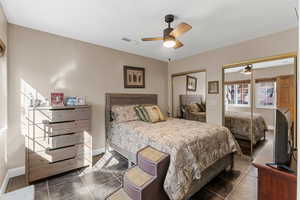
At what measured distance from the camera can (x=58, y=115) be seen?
2.28 metres

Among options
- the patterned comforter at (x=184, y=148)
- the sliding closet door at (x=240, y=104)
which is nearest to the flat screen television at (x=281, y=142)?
the patterned comforter at (x=184, y=148)

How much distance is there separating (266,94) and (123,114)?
3.05 meters

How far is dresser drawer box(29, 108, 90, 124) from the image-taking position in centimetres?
213

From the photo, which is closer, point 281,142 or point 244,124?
point 281,142

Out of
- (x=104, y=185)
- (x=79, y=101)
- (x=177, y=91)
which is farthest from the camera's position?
(x=177, y=91)

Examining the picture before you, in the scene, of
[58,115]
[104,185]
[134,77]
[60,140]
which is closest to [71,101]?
[58,115]

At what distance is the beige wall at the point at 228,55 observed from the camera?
2.51 meters

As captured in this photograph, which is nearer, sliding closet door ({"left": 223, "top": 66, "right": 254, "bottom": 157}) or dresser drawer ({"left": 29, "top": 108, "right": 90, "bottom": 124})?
dresser drawer ({"left": 29, "top": 108, "right": 90, "bottom": 124})

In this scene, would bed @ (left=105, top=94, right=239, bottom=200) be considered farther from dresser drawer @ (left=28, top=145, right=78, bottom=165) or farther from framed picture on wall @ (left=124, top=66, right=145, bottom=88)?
framed picture on wall @ (left=124, top=66, right=145, bottom=88)

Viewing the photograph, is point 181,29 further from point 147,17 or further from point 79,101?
point 79,101

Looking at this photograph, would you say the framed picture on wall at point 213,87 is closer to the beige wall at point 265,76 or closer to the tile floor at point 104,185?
the beige wall at point 265,76

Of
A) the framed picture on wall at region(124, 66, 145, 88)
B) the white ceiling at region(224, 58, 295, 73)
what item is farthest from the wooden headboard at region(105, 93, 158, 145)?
the white ceiling at region(224, 58, 295, 73)

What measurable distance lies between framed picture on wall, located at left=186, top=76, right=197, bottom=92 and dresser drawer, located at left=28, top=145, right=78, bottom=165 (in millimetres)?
3310

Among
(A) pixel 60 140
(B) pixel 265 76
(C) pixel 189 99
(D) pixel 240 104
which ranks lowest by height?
(A) pixel 60 140
